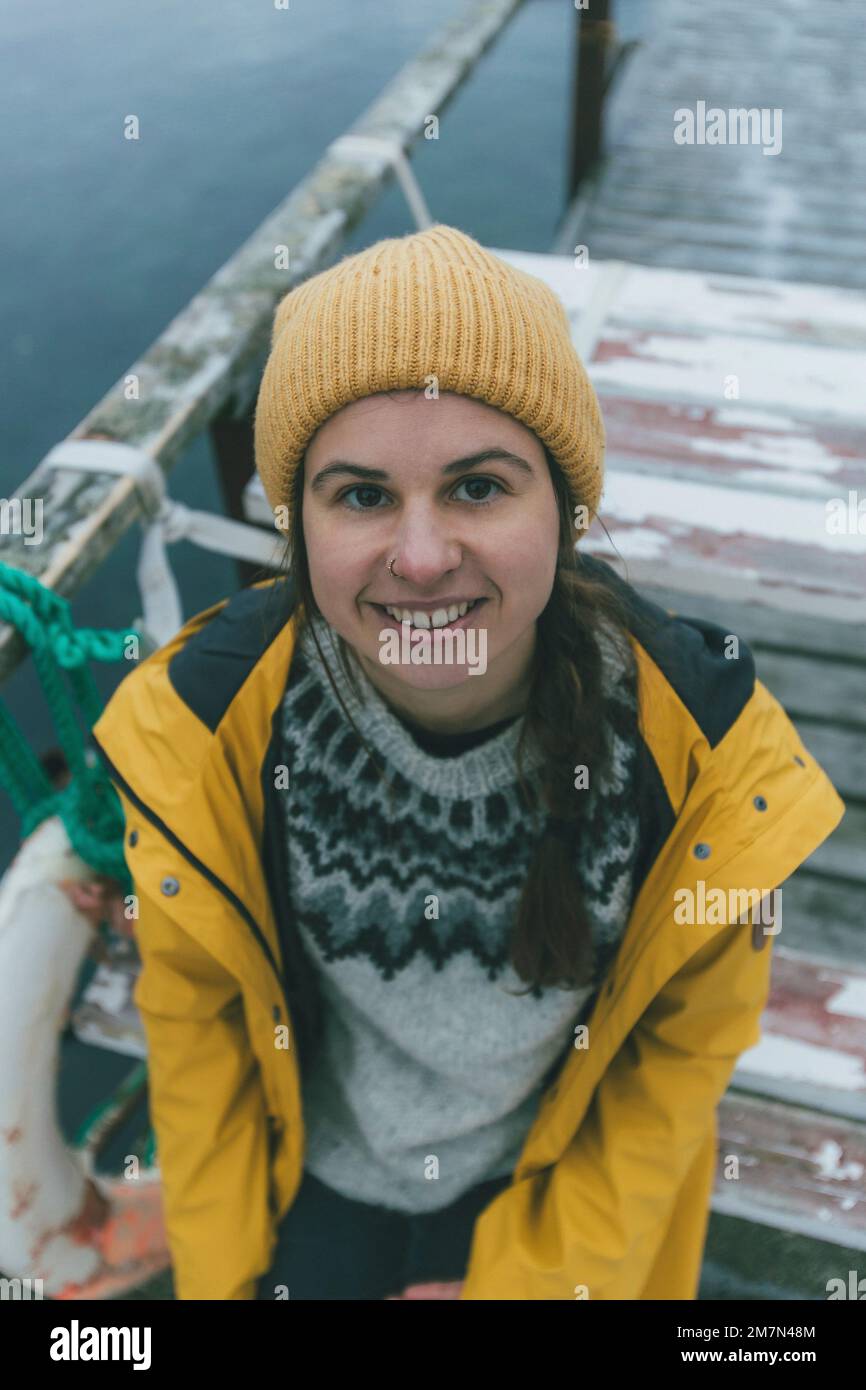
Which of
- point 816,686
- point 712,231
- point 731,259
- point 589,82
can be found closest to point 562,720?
point 816,686

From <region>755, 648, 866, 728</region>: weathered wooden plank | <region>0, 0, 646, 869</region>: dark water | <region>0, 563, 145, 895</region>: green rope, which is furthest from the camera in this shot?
<region>0, 0, 646, 869</region>: dark water

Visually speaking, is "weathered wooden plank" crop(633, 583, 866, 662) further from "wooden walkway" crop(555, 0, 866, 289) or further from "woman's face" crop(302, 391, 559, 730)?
"wooden walkway" crop(555, 0, 866, 289)

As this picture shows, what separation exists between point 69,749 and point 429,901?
635mm

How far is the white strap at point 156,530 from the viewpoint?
1640 millimetres

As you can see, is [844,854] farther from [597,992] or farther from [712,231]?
[712,231]

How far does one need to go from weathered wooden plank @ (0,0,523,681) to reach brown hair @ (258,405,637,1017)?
44 centimetres

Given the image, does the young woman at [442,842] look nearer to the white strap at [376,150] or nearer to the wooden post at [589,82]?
the white strap at [376,150]

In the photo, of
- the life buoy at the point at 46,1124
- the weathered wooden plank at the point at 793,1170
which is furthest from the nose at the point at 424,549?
the weathered wooden plank at the point at 793,1170

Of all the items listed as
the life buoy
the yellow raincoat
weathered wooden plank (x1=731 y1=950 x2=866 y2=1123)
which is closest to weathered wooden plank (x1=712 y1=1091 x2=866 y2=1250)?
weathered wooden plank (x1=731 y1=950 x2=866 y2=1123)

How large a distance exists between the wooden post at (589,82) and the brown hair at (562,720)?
3.95 meters

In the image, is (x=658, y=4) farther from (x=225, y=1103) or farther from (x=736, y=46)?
(x=225, y=1103)

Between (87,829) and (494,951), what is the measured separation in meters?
0.70

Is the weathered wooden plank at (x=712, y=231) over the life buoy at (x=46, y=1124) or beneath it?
over

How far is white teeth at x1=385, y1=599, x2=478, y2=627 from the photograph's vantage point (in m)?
1.09
